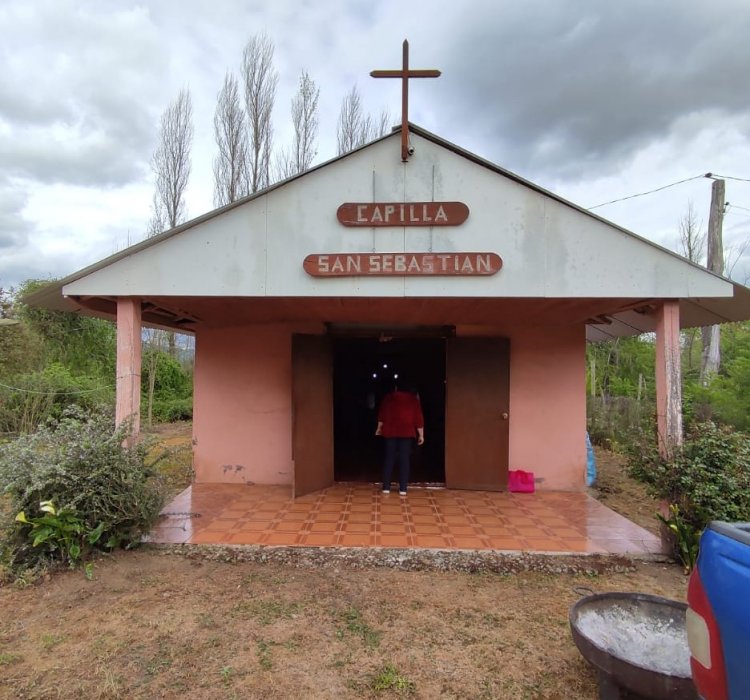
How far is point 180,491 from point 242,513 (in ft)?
5.63

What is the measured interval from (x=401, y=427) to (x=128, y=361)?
341cm

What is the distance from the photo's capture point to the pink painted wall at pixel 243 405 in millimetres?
7406

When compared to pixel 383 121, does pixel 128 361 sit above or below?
below

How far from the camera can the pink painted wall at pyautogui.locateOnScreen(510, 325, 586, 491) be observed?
7.30 metres

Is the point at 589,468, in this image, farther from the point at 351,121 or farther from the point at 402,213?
the point at 351,121

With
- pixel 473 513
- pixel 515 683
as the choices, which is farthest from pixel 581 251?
pixel 515 683

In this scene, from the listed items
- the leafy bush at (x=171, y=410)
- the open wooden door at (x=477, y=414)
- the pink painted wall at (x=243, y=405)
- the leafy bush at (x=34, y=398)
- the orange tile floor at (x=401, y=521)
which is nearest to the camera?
the orange tile floor at (x=401, y=521)

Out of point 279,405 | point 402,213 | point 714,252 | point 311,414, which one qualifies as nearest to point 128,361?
point 311,414

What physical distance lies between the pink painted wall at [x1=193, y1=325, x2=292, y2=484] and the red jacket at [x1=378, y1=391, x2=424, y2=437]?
1.61 metres

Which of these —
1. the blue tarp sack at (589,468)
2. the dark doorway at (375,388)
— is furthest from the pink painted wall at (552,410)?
the dark doorway at (375,388)

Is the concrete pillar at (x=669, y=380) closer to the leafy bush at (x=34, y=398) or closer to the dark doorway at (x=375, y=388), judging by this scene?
the dark doorway at (x=375, y=388)

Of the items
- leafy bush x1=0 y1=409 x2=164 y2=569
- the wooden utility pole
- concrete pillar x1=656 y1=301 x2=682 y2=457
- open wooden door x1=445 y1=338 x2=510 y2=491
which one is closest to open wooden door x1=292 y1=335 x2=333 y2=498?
open wooden door x1=445 y1=338 x2=510 y2=491

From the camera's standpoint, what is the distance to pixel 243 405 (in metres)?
7.48

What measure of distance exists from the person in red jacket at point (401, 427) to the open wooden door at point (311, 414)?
2.77ft
